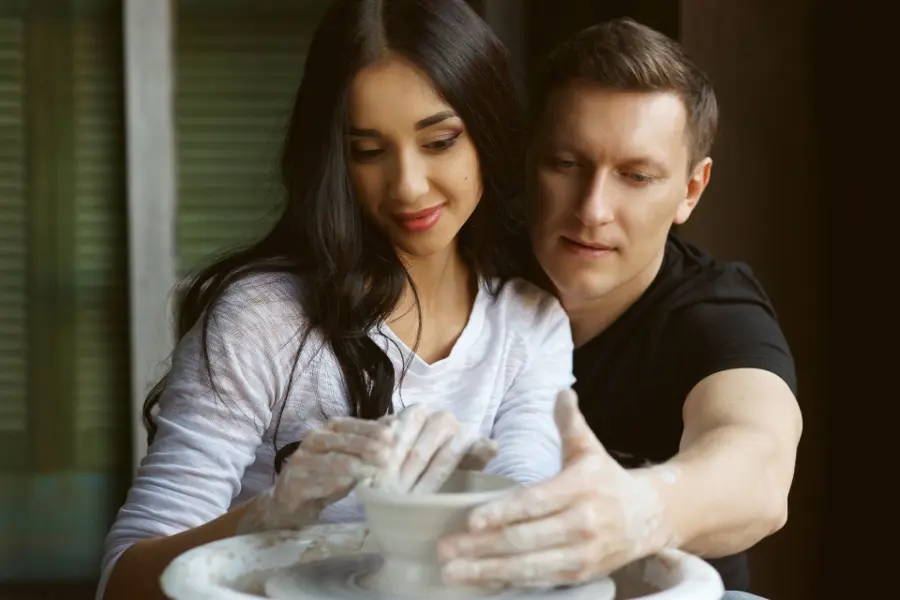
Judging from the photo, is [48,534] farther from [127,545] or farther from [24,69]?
[127,545]

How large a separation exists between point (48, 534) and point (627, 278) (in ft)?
7.36

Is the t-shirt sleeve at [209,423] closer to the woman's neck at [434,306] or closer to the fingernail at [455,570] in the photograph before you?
the woman's neck at [434,306]

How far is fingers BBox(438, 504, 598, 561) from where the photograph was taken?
36.6 inches

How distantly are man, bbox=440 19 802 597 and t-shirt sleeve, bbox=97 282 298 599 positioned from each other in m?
0.40

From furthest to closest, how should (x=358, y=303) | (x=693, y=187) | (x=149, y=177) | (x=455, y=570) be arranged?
1. (x=149, y=177)
2. (x=693, y=187)
3. (x=358, y=303)
4. (x=455, y=570)

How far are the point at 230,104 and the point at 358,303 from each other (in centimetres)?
200

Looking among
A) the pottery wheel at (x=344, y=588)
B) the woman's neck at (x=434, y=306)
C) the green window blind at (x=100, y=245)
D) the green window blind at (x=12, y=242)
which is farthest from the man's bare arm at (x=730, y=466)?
the green window blind at (x=12, y=242)

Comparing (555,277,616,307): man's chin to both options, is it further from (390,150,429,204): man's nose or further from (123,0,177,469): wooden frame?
(123,0,177,469): wooden frame

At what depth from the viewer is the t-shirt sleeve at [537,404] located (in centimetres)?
156

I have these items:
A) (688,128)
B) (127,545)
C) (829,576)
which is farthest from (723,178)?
(127,545)

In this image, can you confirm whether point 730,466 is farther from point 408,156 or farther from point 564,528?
point 408,156

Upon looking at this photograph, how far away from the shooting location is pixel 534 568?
0.95 m

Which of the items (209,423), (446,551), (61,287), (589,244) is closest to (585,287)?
(589,244)

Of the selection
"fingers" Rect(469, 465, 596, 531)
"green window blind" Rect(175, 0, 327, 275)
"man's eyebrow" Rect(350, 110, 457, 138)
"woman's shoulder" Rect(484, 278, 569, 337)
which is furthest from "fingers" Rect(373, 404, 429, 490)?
"green window blind" Rect(175, 0, 327, 275)
